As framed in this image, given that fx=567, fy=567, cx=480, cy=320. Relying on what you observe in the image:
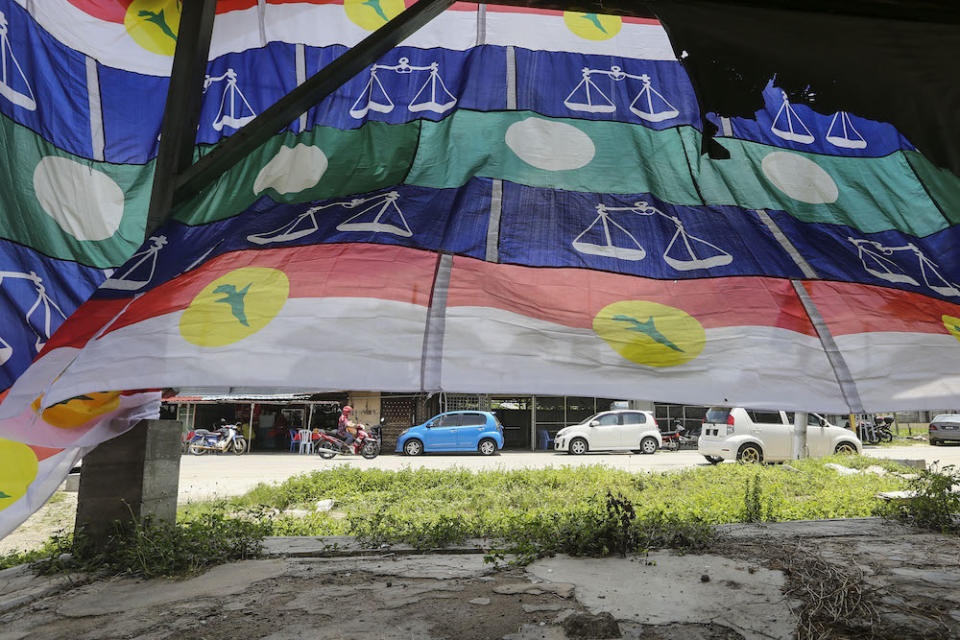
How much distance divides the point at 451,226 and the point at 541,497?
6167 mm

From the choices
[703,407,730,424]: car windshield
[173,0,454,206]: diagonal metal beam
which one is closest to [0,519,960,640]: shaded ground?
[173,0,454,206]: diagonal metal beam

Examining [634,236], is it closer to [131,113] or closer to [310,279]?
[310,279]

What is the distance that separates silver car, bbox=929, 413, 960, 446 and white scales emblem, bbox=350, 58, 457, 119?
26.8 m

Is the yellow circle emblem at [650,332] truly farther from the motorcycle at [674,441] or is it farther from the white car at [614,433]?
the motorcycle at [674,441]

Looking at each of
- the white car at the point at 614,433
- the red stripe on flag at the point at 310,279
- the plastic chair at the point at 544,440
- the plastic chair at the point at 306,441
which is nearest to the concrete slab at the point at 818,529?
the red stripe on flag at the point at 310,279

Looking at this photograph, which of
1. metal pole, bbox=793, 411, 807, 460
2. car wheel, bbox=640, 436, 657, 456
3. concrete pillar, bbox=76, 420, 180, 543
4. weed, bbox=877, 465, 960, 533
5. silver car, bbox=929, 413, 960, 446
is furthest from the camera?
silver car, bbox=929, 413, 960, 446

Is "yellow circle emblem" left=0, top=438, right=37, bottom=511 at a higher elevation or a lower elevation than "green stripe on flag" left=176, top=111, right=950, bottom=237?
lower

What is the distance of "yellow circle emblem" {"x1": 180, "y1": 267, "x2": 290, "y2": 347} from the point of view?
159 centimetres

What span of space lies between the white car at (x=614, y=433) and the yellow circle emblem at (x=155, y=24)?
16.2 meters

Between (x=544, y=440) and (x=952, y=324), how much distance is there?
19828 mm

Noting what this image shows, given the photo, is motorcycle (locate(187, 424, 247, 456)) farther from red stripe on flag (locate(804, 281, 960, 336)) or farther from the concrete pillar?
red stripe on flag (locate(804, 281, 960, 336))

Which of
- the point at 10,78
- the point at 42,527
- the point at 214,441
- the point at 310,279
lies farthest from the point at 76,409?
the point at 214,441

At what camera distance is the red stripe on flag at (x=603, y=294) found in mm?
1799

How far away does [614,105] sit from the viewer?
2.34 m
